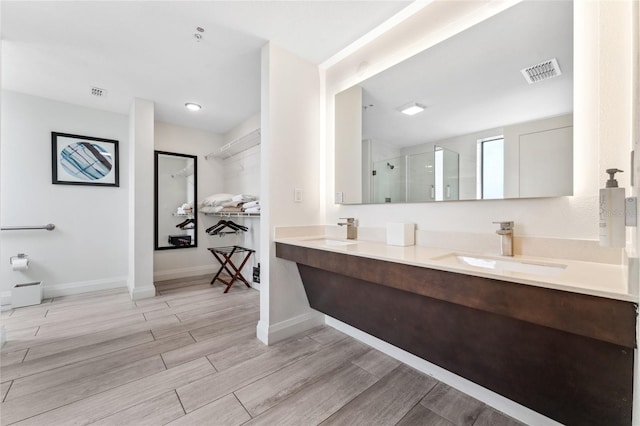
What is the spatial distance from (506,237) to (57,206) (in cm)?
454

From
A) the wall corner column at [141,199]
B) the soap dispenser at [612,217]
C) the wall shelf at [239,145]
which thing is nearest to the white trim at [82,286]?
the wall corner column at [141,199]

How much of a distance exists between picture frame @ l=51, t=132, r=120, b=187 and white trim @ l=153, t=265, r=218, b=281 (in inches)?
54.1

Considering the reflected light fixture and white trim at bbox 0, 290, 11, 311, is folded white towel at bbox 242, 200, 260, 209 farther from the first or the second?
white trim at bbox 0, 290, 11, 311

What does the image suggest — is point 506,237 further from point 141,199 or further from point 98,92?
point 98,92

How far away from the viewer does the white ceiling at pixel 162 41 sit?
1.77m

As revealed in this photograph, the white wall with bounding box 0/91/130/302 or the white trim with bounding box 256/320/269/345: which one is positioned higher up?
the white wall with bounding box 0/91/130/302

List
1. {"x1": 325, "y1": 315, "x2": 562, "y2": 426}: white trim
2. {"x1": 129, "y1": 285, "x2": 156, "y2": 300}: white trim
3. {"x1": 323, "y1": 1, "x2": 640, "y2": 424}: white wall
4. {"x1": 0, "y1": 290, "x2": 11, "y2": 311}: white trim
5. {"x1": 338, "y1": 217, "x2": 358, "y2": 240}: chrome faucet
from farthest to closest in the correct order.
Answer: {"x1": 129, "y1": 285, "x2": 156, "y2": 300}: white trim
{"x1": 0, "y1": 290, "x2": 11, "y2": 311}: white trim
{"x1": 338, "y1": 217, "x2": 358, "y2": 240}: chrome faucet
{"x1": 325, "y1": 315, "x2": 562, "y2": 426}: white trim
{"x1": 323, "y1": 1, "x2": 640, "y2": 424}: white wall

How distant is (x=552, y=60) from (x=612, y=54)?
0.73 ft

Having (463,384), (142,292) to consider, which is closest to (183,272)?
(142,292)

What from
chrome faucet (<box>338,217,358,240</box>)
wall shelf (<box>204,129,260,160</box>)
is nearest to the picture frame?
wall shelf (<box>204,129,260,160</box>)

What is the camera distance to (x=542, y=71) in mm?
1357

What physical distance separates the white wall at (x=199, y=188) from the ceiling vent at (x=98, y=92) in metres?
0.85

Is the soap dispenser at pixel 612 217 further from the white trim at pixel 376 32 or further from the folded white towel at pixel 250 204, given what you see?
the folded white towel at pixel 250 204

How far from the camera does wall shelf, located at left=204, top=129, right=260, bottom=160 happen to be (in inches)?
128
